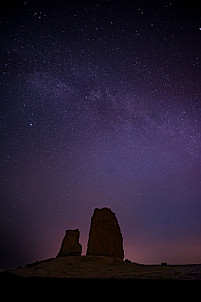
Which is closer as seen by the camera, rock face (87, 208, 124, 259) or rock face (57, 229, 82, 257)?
rock face (87, 208, 124, 259)

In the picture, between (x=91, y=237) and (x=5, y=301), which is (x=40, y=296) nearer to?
(x=5, y=301)

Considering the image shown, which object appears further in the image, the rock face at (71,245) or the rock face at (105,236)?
the rock face at (71,245)

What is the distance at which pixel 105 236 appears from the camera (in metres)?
50.8

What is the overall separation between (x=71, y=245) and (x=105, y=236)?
30.8 ft

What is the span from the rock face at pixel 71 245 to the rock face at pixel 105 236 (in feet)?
10.3

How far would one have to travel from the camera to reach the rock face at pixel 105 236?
161ft

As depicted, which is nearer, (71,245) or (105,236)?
(105,236)

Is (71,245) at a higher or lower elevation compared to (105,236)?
lower

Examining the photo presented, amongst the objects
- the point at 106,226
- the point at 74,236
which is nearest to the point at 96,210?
the point at 106,226

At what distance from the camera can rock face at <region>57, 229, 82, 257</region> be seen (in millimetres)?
49812

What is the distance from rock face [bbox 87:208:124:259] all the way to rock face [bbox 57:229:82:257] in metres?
3.14

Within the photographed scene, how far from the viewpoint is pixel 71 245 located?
51562 mm

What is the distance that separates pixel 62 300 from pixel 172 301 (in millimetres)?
→ 3143

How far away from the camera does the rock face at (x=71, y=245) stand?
4981cm
